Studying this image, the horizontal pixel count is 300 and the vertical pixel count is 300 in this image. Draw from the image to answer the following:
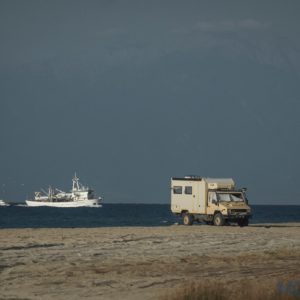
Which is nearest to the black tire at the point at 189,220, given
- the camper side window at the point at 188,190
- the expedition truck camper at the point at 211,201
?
the expedition truck camper at the point at 211,201

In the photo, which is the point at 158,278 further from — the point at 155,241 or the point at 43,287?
the point at 155,241

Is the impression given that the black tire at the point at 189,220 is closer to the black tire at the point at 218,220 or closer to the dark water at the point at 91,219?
the black tire at the point at 218,220

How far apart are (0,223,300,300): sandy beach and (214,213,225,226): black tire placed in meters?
12.0

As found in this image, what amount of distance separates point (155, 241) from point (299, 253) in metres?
5.87

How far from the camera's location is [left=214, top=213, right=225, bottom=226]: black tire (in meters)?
44.7

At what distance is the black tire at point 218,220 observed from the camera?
1761 inches

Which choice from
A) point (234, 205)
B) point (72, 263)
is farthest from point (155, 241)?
point (234, 205)

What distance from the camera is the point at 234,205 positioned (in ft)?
148

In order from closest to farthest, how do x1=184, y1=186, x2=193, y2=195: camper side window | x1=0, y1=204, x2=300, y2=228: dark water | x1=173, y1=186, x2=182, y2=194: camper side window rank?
x1=184, y1=186, x2=193, y2=195: camper side window
x1=173, y1=186, x2=182, y2=194: camper side window
x1=0, y1=204, x2=300, y2=228: dark water

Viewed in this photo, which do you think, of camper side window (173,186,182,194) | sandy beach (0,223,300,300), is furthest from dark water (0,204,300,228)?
sandy beach (0,223,300,300)

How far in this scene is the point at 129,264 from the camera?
72.7ft

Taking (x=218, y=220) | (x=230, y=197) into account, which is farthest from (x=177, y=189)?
(x=218, y=220)

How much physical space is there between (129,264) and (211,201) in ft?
77.6

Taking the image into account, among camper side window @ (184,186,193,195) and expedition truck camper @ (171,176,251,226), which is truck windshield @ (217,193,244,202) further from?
camper side window @ (184,186,193,195)
